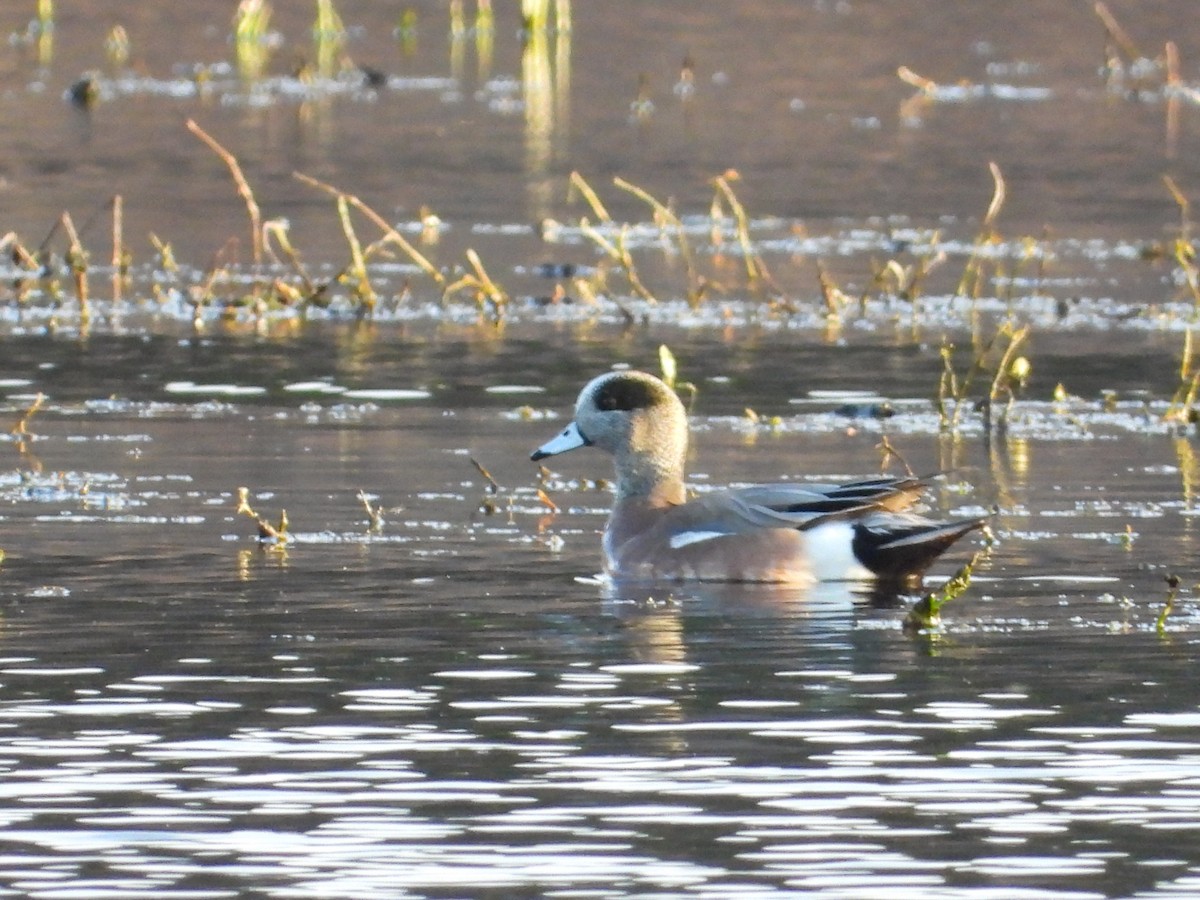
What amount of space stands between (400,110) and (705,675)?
25992 millimetres

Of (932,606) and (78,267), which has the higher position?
(78,267)

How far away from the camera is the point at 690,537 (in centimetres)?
1092

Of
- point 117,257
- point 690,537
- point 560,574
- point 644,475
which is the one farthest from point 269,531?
point 117,257

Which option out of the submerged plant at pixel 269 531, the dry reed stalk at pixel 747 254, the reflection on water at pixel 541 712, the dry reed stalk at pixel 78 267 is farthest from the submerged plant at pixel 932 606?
the dry reed stalk at pixel 78 267

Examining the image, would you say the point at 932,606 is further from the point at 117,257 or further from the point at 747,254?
the point at 117,257

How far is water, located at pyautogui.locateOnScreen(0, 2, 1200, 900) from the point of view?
23.8 ft

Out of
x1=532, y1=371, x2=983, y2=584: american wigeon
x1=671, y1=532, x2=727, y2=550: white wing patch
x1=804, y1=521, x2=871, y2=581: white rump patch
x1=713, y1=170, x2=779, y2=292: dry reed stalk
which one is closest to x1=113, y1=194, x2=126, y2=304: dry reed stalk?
x1=713, y1=170, x2=779, y2=292: dry reed stalk

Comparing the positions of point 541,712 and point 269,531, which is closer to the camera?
point 541,712

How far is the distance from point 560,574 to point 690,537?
18.2 inches

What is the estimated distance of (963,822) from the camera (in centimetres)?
734

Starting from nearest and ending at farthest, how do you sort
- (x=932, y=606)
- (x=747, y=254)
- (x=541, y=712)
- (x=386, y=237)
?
1. (x=541, y=712)
2. (x=932, y=606)
3. (x=386, y=237)
4. (x=747, y=254)

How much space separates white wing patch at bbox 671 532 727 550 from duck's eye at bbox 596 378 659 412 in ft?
2.62

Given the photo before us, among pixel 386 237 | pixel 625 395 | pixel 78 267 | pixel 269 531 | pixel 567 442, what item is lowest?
pixel 269 531

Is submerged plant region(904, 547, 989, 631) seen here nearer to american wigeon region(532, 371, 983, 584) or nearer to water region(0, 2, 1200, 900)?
water region(0, 2, 1200, 900)
